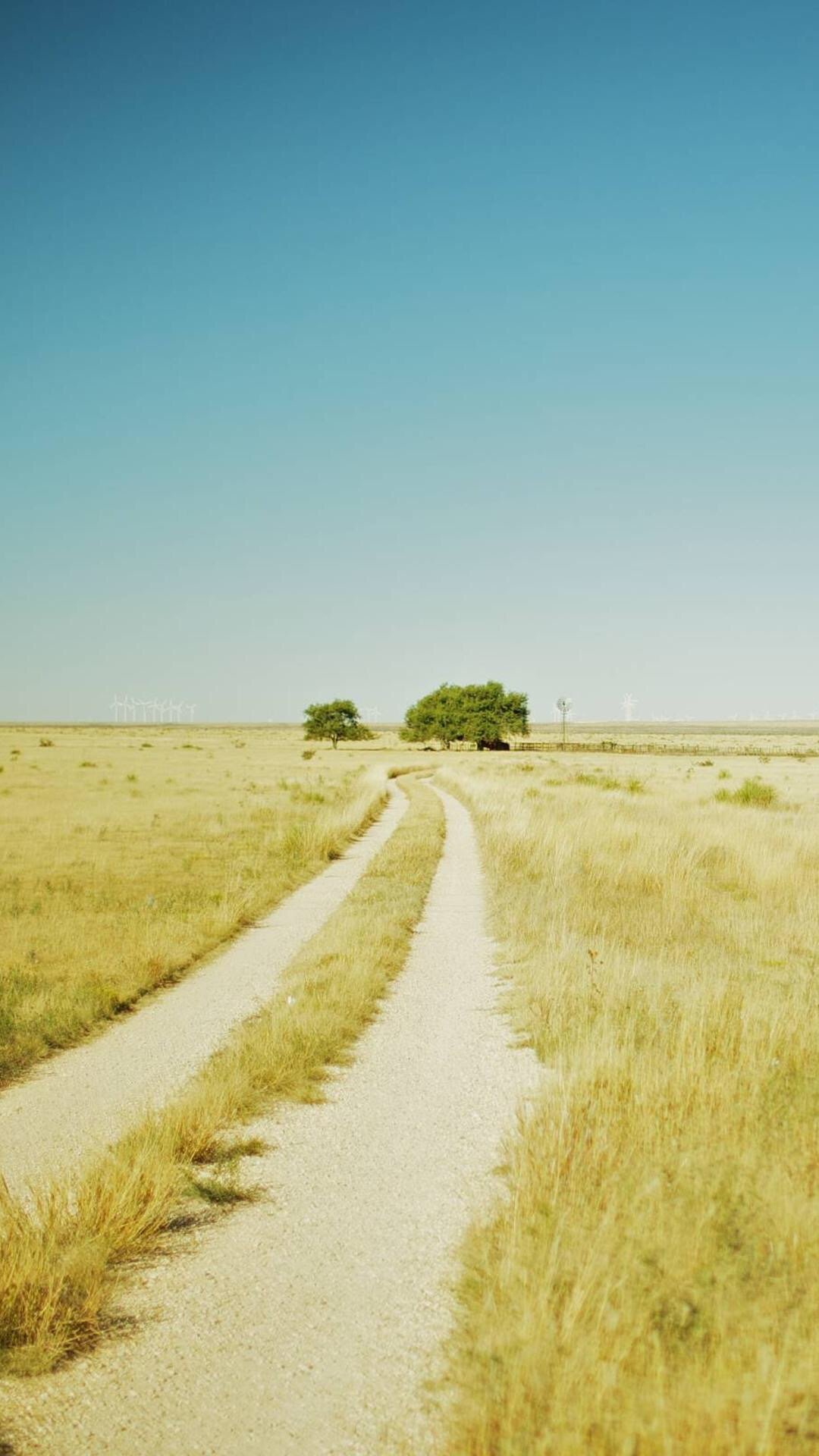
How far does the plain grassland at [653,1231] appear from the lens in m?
2.89

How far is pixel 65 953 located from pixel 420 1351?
943 cm

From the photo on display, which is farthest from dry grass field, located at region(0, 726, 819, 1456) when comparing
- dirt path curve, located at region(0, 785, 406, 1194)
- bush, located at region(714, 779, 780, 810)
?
bush, located at region(714, 779, 780, 810)

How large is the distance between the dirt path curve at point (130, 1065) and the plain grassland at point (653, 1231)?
9.29 feet

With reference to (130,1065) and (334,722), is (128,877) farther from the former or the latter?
(334,722)

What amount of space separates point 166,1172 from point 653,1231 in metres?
2.83

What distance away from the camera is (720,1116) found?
5082 millimetres

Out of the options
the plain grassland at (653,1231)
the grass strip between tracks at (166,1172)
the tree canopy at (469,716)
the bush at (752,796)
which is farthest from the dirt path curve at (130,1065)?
the tree canopy at (469,716)

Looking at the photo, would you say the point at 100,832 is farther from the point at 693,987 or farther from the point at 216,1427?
the point at 216,1427

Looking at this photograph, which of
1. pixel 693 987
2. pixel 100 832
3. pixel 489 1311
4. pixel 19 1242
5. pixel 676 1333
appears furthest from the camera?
pixel 100 832

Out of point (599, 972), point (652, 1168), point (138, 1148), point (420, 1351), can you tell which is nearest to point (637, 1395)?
point (420, 1351)

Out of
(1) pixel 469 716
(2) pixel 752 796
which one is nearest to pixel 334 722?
(1) pixel 469 716

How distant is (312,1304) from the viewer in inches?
164

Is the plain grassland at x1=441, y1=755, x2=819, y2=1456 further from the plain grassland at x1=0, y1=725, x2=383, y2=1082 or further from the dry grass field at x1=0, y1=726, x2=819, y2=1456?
the plain grassland at x1=0, y1=725, x2=383, y2=1082

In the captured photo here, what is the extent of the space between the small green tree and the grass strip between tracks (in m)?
104
